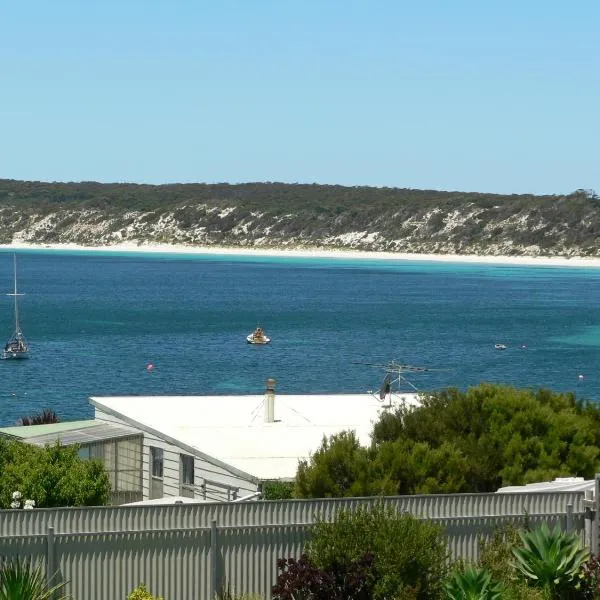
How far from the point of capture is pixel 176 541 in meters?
15.1

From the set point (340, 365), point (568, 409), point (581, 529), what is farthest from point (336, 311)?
point (581, 529)

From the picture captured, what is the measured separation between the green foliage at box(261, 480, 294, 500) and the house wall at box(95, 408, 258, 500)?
0.44m

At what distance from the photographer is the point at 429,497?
15969 millimetres

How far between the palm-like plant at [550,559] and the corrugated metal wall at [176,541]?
0.79 m

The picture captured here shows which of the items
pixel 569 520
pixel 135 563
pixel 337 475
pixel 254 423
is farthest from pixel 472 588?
pixel 254 423

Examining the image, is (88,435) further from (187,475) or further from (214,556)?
(214,556)

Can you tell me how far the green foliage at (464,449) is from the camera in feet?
70.7

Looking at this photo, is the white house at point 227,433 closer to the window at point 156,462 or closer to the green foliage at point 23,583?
the window at point 156,462

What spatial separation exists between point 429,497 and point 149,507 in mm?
3237

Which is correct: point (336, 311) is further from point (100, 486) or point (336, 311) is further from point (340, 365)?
point (100, 486)

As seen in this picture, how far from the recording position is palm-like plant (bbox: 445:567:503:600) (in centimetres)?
1462

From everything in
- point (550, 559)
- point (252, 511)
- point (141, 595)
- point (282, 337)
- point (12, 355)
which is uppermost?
point (252, 511)

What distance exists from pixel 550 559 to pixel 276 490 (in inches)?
297

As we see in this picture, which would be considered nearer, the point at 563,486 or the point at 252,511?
the point at 252,511
